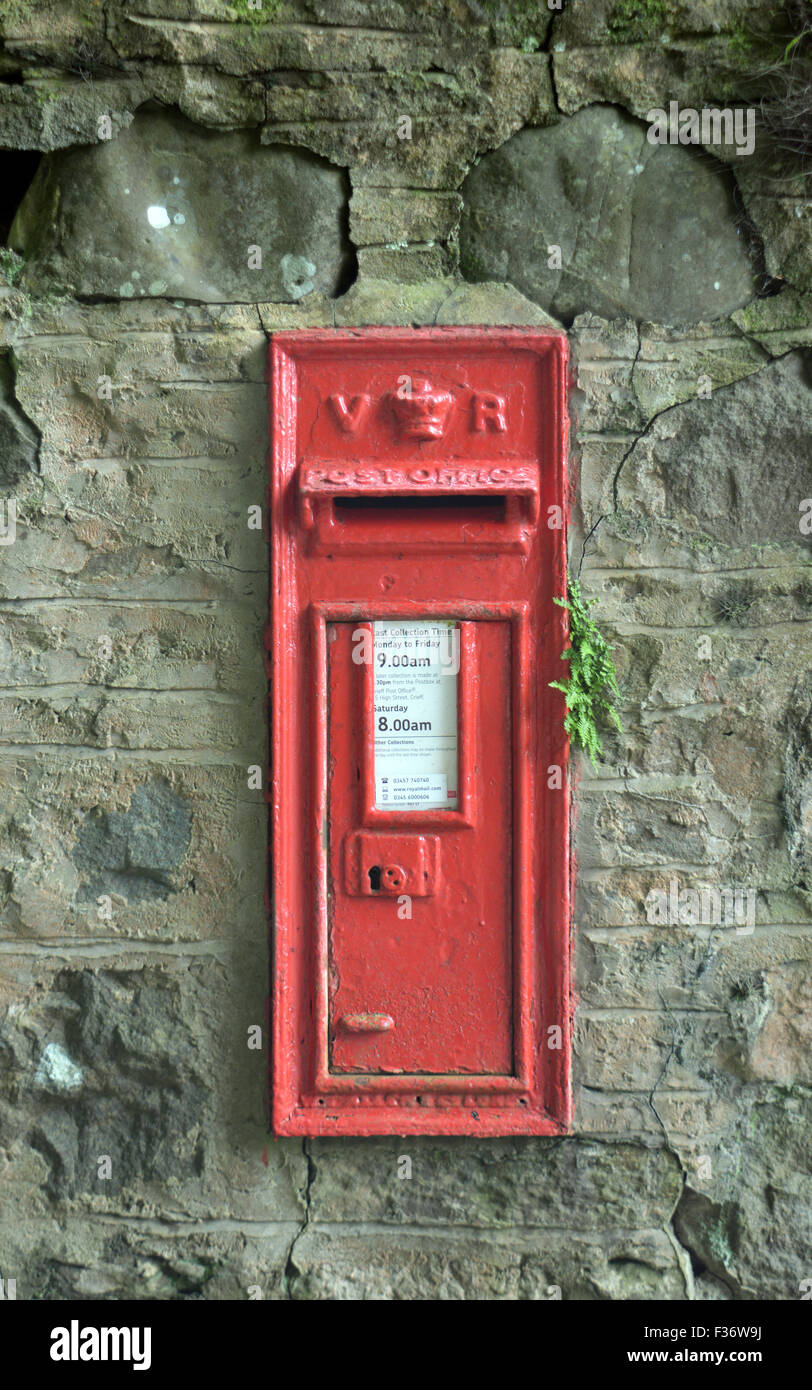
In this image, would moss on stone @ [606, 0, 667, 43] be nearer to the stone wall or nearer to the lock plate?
the stone wall

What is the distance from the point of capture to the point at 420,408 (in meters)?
2.02

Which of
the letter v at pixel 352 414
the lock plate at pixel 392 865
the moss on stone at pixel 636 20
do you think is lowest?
the lock plate at pixel 392 865

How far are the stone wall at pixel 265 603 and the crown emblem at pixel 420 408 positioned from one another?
0.58 feet

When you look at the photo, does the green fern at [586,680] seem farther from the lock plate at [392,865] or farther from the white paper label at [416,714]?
the lock plate at [392,865]

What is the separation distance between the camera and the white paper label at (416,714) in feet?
6.69

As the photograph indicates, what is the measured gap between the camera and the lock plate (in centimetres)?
203

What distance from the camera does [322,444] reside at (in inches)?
81.2

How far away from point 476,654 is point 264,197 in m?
1.12

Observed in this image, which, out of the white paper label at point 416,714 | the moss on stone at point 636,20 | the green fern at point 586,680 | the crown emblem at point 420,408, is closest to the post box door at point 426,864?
the white paper label at point 416,714

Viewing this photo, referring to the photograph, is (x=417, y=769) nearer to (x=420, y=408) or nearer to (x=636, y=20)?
(x=420, y=408)

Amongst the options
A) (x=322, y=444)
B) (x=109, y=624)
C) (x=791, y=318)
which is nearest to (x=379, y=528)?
(x=322, y=444)

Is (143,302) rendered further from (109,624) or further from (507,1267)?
(507,1267)

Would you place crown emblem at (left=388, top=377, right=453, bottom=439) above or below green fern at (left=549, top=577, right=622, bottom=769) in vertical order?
above

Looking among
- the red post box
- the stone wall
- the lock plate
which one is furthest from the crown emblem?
the lock plate
